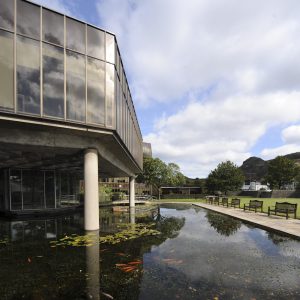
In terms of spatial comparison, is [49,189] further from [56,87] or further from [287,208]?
[287,208]

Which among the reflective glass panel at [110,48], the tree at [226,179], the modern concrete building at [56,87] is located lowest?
the tree at [226,179]

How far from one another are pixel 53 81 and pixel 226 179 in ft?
216

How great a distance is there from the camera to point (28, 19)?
50.2 ft

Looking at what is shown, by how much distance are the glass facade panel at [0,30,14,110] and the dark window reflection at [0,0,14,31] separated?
1.35 feet

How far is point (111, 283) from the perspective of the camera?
7.71 metres

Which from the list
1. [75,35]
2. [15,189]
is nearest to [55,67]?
[75,35]

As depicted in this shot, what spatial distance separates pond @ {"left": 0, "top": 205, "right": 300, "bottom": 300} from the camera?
7.12 m

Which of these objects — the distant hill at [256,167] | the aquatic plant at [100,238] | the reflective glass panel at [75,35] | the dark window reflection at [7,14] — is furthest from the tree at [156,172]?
the distant hill at [256,167]

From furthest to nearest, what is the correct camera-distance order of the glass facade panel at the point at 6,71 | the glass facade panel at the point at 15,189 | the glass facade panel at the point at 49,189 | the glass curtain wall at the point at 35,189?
the glass facade panel at the point at 49,189, the glass curtain wall at the point at 35,189, the glass facade panel at the point at 15,189, the glass facade panel at the point at 6,71

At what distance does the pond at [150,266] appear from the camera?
7.12 meters

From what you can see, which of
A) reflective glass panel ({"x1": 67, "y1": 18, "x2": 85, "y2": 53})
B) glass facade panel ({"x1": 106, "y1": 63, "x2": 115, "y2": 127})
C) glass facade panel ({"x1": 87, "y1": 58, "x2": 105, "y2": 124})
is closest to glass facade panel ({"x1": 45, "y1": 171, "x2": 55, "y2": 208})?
glass facade panel ({"x1": 106, "y1": 63, "x2": 115, "y2": 127})

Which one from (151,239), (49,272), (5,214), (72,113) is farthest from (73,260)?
(5,214)

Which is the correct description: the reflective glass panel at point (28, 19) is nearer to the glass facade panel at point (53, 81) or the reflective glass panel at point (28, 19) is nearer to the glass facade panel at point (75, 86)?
the glass facade panel at point (53, 81)

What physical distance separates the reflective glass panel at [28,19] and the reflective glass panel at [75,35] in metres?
1.68
